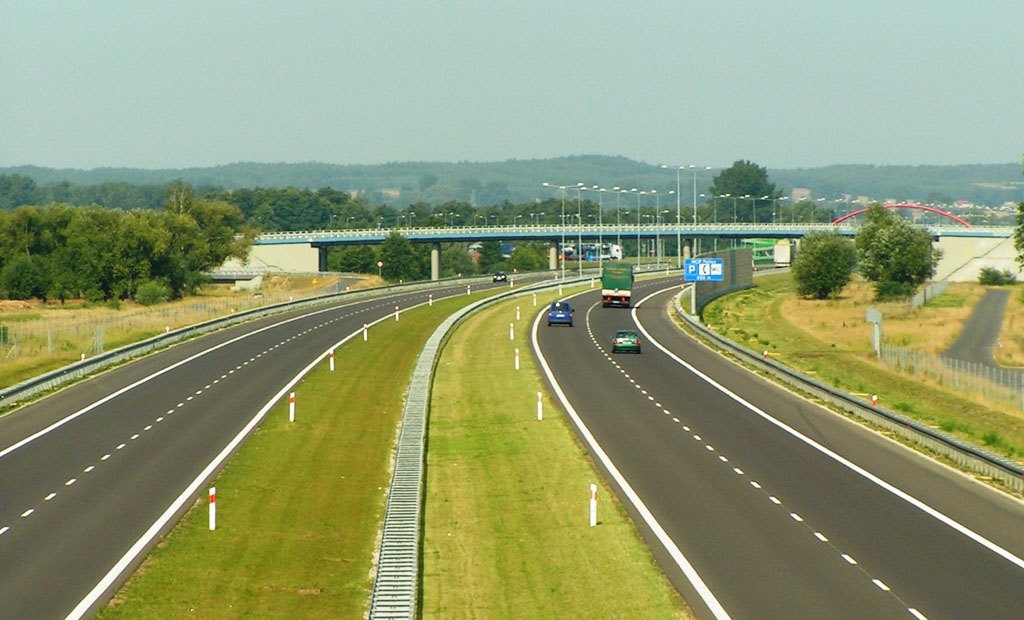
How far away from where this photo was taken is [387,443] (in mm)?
40281

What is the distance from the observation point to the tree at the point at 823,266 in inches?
5064

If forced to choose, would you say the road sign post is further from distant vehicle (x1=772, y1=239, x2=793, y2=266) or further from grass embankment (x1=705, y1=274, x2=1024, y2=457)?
distant vehicle (x1=772, y1=239, x2=793, y2=266)

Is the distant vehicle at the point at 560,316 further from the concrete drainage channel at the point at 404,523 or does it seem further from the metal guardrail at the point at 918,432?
the concrete drainage channel at the point at 404,523

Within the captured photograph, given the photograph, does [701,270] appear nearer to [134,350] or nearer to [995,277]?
[134,350]

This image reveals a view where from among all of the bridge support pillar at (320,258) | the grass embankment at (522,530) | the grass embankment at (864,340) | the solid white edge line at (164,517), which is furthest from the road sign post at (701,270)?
the bridge support pillar at (320,258)

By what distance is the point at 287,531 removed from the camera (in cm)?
2833

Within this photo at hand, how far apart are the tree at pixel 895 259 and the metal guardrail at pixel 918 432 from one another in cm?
Answer: 6894

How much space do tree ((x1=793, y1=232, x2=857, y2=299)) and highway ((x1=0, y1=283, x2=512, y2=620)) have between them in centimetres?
7049

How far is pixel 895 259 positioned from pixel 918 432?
297 ft

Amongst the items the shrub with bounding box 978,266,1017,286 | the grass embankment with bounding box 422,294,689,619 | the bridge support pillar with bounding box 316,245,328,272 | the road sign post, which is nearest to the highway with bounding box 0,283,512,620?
the grass embankment with bounding box 422,294,689,619

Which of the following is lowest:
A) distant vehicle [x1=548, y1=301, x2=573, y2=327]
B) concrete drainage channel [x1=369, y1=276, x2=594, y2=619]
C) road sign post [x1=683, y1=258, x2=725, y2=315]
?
distant vehicle [x1=548, y1=301, x2=573, y2=327]

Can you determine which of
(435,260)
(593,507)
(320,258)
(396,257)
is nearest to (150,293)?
(396,257)

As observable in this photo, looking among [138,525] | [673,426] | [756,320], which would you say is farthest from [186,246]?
[138,525]

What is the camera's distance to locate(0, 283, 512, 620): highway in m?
24.4
